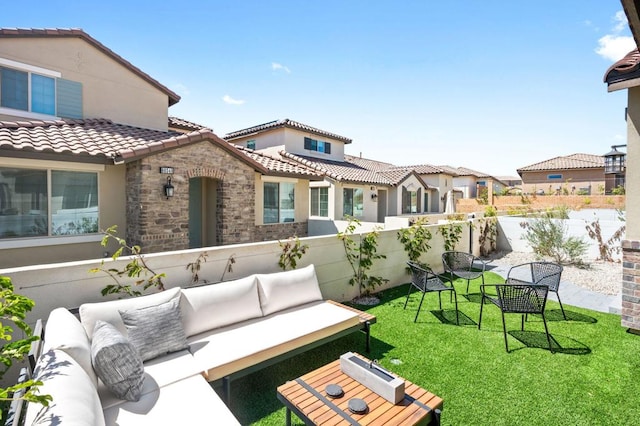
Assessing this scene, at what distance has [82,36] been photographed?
1012 cm

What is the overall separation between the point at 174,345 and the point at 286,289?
6.15 ft

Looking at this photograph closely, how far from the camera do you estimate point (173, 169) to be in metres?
8.71

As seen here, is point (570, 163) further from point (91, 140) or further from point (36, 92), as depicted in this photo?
point (36, 92)

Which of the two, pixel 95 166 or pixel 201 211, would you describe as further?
pixel 201 211

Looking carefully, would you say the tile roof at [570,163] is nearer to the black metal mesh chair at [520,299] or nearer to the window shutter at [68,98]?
the black metal mesh chair at [520,299]

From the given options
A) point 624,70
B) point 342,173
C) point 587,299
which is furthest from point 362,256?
point 342,173

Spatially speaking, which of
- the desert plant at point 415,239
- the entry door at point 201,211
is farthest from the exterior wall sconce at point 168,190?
the desert plant at point 415,239

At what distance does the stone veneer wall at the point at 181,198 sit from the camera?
824 cm

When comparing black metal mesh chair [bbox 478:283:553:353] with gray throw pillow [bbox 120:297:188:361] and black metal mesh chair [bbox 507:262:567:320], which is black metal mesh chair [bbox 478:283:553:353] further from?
gray throw pillow [bbox 120:297:188:361]

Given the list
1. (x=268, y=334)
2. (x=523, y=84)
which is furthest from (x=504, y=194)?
(x=268, y=334)

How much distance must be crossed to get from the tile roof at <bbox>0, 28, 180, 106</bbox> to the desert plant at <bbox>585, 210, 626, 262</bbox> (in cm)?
1647

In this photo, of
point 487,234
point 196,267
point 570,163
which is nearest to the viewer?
point 196,267

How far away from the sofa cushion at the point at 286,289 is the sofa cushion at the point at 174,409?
188cm

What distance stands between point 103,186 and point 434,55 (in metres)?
11.4
